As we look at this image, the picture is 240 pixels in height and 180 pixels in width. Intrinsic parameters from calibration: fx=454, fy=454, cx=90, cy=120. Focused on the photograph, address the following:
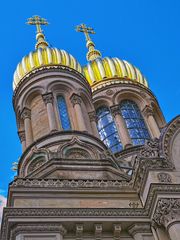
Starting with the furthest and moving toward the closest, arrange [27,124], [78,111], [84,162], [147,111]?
[147,111] < [27,124] < [78,111] < [84,162]

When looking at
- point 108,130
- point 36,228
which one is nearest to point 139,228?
point 36,228

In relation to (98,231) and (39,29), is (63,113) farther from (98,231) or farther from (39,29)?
(39,29)

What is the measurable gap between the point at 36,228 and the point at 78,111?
34.4ft

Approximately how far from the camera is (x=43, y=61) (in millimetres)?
27109

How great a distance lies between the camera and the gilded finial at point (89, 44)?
3966cm

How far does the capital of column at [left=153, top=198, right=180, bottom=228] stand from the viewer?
1441cm

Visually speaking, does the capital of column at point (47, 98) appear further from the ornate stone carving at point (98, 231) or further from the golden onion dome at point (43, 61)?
the ornate stone carving at point (98, 231)

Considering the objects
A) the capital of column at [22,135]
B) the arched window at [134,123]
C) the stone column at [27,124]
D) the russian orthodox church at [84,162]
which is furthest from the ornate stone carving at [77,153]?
the arched window at [134,123]

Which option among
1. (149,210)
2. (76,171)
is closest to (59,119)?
(76,171)

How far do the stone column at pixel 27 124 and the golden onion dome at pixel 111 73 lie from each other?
397 inches

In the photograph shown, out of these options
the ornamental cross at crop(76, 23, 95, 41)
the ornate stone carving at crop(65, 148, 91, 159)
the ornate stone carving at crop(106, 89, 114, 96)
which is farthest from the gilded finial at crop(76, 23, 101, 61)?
the ornate stone carving at crop(65, 148, 91, 159)

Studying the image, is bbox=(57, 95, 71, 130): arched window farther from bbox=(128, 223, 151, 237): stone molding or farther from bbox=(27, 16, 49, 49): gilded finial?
bbox=(128, 223, 151, 237): stone molding

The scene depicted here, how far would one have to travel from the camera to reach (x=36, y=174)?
18.7 metres

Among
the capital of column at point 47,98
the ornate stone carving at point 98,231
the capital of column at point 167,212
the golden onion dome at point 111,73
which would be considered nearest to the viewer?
the capital of column at point 167,212
